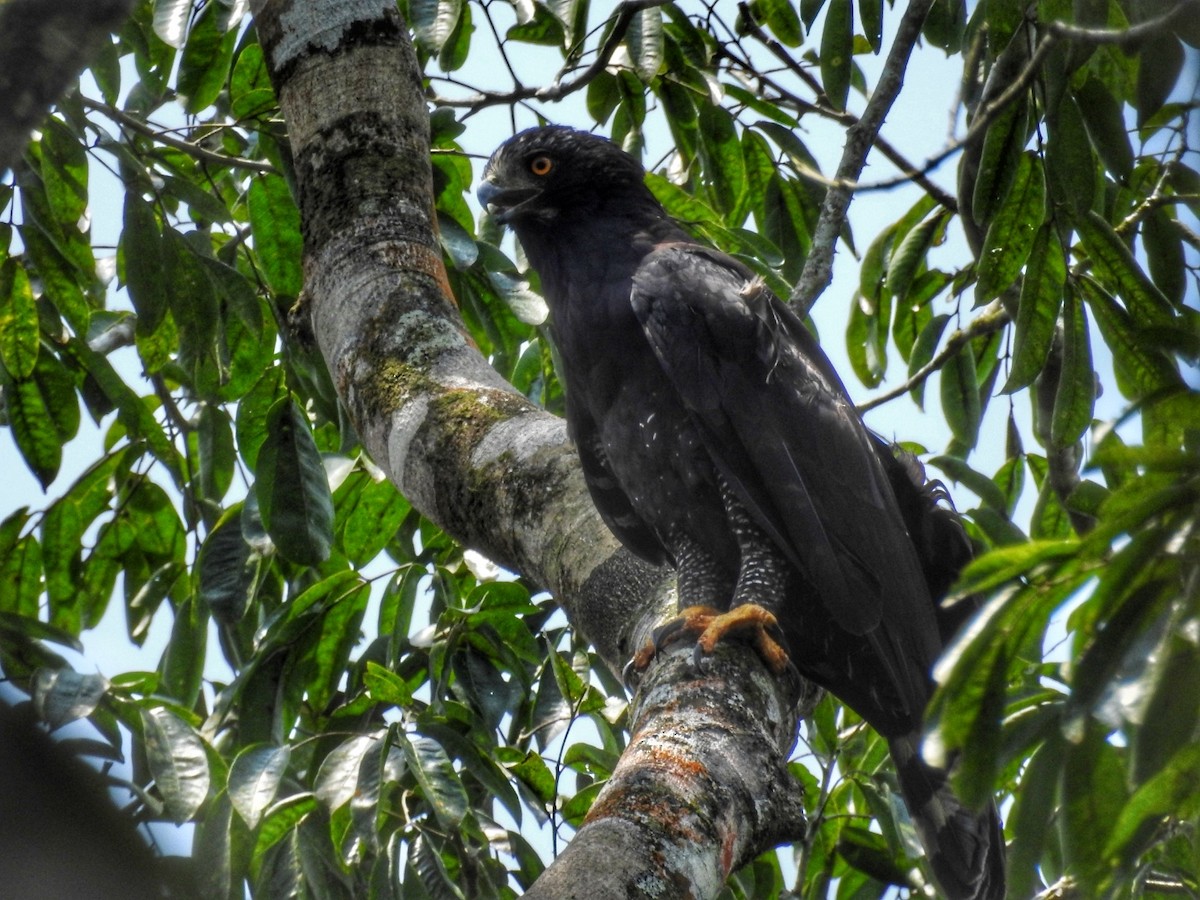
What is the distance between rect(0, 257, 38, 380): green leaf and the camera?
10.8ft

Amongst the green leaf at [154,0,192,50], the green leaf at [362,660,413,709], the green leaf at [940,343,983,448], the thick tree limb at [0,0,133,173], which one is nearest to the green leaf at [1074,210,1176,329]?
the green leaf at [940,343,983,448]

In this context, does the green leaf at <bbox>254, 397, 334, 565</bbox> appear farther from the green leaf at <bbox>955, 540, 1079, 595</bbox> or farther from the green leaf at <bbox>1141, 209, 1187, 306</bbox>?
the green leaf at <bbox>955, 540, 1079, 595</bbox>

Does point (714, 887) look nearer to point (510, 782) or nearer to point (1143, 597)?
point (1143, 597)

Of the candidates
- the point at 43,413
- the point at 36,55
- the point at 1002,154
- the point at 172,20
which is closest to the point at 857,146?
the point at 1002,154

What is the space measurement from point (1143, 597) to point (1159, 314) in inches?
63.5

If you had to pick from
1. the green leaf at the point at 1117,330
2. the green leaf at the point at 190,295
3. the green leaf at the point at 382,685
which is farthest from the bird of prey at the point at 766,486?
the green leaf at the point at 190,295

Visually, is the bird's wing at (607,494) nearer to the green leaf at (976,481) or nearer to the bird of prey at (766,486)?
the bird of prey at (766,486)

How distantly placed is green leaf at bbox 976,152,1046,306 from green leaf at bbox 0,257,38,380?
7.94ft

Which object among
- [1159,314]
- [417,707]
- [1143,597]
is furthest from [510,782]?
[1143,597]

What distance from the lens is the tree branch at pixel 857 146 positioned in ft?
10.5

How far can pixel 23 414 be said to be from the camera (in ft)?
11.4

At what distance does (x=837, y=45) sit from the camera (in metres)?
3.68

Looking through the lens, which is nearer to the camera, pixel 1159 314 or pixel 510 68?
pixel 1159 314

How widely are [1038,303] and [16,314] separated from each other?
2.57 meters
